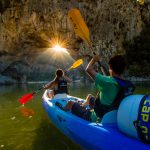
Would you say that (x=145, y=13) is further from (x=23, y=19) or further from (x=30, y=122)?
Answer: (x=30, y=122)

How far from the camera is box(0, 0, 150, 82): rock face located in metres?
30.9

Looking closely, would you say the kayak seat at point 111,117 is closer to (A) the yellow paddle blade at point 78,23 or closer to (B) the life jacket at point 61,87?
(A) the yellow paddle blade at point 78,23

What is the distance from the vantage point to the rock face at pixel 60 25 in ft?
101

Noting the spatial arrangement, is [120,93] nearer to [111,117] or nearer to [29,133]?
[111,117]

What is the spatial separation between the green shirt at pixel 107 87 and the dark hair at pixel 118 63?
0.15 m

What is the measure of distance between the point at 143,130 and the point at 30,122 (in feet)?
16.3

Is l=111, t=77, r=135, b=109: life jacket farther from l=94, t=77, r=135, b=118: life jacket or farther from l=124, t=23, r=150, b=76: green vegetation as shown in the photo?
l=124, t=23, r=150, b=76: green vegetation

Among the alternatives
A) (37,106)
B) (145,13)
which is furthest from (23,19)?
(37,106)

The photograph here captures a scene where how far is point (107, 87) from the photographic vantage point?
16.4ft

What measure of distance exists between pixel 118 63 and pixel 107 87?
418 millimetres

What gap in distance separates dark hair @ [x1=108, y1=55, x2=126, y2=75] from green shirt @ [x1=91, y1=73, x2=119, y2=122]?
0.15 metres

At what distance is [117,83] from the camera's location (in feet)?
16.2

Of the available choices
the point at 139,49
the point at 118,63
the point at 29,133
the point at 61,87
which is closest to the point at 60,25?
the point at 139,49

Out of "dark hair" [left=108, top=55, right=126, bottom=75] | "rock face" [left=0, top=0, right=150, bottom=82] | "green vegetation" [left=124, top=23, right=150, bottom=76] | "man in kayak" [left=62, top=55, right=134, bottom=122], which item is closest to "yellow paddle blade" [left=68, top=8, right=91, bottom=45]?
"man in kayak" [left=62, top=55, right=134, bottom=122]
